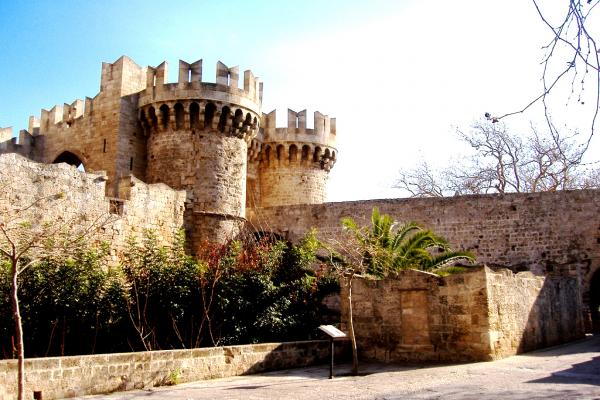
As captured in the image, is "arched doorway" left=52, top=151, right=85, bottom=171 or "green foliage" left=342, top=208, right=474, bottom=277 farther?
"arched doorway" left=52, top=151, right=85, bottom=171

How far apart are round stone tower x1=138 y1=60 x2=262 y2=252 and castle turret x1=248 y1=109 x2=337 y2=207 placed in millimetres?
4960

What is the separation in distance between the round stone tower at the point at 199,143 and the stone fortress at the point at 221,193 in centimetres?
3

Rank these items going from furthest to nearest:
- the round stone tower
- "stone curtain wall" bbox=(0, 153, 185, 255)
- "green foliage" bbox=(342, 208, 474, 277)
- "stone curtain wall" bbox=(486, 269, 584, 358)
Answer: the round stone tower < "stone curtain wall" bbox=(0, 153, 185, 255) < "green foliage" bbox=(342, 208, 474, 277) < "stone curtain wall" bbox=(486, 269, 584, 358)

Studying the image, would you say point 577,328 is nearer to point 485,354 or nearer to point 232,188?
point 485,354

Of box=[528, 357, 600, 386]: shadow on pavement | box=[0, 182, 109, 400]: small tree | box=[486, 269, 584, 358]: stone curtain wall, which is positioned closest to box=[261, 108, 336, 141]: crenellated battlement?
box=[0, 182, 109, 400]: small tree

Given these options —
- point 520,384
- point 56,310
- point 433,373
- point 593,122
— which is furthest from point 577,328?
point 593,122

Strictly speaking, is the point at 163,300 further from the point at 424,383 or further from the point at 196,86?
the point at 196,86

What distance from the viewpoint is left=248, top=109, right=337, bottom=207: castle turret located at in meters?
24.3

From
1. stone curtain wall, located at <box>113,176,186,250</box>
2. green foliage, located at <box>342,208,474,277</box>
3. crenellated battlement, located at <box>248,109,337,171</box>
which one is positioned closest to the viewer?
green foliage, located at <box>342,208,474,277</box>

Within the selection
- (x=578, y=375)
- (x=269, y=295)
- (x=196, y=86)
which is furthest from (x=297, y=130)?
(x=578, y=375)

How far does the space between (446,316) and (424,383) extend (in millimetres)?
2855

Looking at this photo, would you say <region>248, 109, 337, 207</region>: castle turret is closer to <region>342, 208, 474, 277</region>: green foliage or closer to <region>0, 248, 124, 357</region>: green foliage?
<region>342, 208, 474, 277</region>: green foliage

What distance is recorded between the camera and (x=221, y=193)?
1877 cm

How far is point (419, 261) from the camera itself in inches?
537
